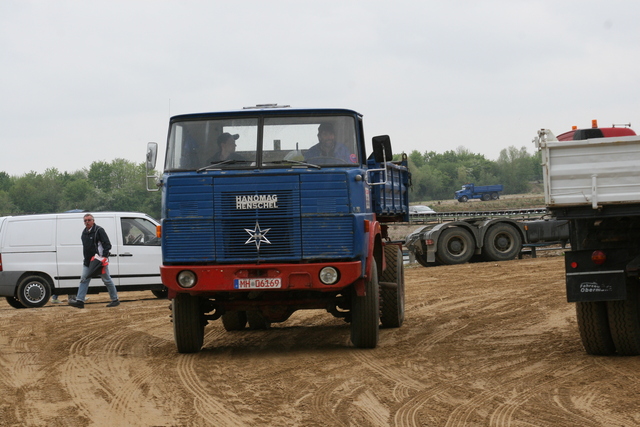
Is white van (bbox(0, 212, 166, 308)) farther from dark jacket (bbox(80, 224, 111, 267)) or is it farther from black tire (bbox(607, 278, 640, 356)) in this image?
black tire (bbox(607, 278, 640, 356))

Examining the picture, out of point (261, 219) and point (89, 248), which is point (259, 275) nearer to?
point (261, 219)

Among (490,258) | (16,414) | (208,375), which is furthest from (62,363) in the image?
(490,258)

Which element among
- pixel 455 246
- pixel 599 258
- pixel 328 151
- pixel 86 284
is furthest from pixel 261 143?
pixel 455 246

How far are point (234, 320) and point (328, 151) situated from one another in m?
3.61

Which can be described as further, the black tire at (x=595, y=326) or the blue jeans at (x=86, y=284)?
the blue jeans at (x=86, y=284)

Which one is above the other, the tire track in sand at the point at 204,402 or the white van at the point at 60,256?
the white van at the point at 60,256

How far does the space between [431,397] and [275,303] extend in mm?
3068

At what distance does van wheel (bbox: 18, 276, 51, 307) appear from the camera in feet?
58.0

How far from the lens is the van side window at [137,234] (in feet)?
59.7

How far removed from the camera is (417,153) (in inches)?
6900

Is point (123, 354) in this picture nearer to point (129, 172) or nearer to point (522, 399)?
point (522, 399)

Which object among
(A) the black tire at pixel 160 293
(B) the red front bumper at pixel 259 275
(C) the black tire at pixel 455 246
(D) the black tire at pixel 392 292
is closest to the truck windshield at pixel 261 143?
(B) the red front bumper at pixel 259 275

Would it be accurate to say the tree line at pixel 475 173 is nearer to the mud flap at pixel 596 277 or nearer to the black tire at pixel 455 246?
the black tire at pixel 455 246

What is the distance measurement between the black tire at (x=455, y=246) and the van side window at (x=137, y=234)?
9.12 meters
